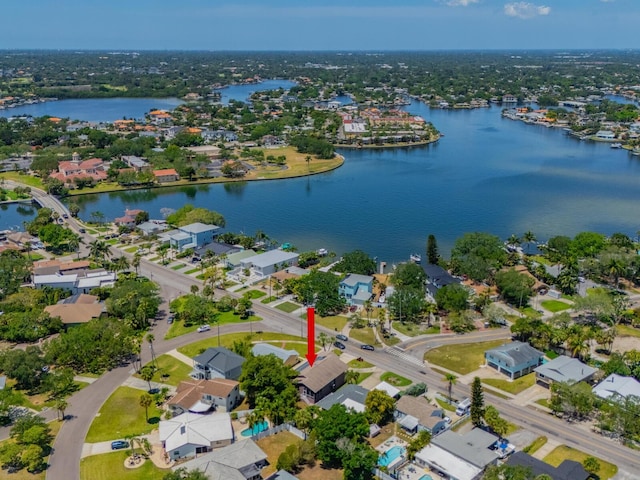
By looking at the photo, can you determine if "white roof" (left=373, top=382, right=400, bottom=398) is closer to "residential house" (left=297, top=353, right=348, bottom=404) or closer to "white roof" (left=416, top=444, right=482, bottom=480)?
"residential house" (left=297, top=353, right=348, bottom=404)

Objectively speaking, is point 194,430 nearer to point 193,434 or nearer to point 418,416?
point 193,434

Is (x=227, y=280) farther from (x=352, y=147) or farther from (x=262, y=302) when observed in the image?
(x=352, y=147)

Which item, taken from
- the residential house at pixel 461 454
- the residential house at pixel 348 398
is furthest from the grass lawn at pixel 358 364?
the residential house at pixel 461 454

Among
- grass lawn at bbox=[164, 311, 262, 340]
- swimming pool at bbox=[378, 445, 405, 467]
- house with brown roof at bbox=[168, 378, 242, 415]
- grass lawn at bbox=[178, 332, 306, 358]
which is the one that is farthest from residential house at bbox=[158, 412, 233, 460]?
grass lawn at bbox=[164, 311, 262, 340]

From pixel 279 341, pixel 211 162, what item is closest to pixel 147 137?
pixel 211 162

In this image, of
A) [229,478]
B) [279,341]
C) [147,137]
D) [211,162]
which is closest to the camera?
[229,478]

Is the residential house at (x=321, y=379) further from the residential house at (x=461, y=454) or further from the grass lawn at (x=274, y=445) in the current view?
the residential house at (x=461, y=454)
